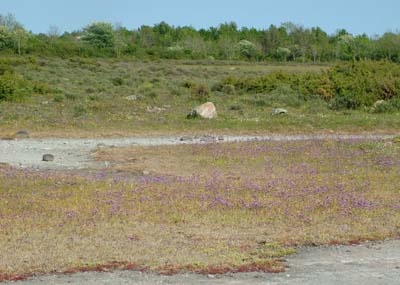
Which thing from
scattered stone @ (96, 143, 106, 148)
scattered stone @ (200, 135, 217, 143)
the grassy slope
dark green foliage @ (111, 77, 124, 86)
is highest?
dark green foliage @ (111, 77, 124, 86)

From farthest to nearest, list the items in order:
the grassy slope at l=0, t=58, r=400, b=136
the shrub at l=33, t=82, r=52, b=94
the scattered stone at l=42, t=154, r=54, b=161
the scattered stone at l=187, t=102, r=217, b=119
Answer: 1. the shrub at l=33, t=82, r=52, b=94
2. the scattered stone at l=187, t=102, r=217, b=119
3. the grassy slope at l=0, t=58, r=400, b=136
4. the scattered stone at l=42, t=154, r=54, b=161

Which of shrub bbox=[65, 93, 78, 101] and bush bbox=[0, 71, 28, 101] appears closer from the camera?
bush bbox=[0, 71, 28, 101]

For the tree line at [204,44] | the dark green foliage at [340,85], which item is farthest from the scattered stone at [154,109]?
the tree line at [204,44]

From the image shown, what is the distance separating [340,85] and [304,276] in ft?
93.0

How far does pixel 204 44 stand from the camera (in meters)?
100

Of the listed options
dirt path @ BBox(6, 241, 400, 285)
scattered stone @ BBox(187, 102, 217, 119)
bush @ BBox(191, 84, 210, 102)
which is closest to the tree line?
bush @ BBox(191, 84, 210, 102)

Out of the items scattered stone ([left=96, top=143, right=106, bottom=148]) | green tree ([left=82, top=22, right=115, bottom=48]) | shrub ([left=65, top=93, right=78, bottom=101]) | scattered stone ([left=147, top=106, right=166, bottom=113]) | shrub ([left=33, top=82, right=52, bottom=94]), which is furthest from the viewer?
green tree ([left=82, top=22, right=115, bottom=48])

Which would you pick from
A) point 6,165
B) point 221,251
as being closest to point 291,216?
point 221,251

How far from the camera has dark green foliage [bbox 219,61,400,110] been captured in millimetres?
32625

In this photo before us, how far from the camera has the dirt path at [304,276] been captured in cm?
738

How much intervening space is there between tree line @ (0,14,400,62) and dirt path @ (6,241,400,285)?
59.2 meters

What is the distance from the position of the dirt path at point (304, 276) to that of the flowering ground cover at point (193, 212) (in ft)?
0.69

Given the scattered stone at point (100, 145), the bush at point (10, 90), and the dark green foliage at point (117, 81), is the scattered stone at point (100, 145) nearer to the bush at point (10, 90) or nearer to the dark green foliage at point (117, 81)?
the bush at point (10, 90)

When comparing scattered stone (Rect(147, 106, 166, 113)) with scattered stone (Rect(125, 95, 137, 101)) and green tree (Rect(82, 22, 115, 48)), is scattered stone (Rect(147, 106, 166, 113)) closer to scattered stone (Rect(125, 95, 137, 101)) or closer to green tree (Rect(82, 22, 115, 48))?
scattered stone (Rect(125, 95, 137, 101))
